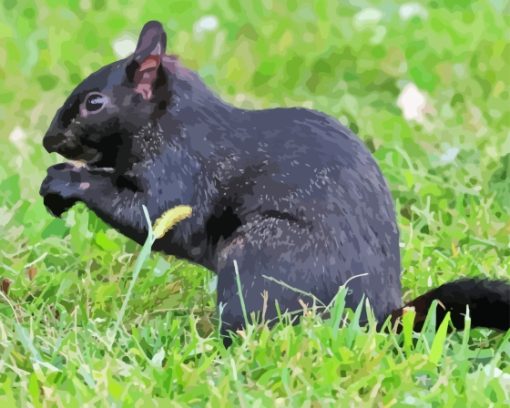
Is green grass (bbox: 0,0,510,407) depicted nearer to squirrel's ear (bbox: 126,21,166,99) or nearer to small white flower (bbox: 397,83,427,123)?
small white flower (bbox: 397,83,427,123)

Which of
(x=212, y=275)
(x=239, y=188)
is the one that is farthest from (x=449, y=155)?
(x=239, y=188)

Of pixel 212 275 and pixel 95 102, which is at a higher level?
pixel 95 102

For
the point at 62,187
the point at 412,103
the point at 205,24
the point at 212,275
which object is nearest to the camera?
the point at 62,187

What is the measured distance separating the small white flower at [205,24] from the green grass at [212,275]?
25mm

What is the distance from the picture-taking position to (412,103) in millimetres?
6043

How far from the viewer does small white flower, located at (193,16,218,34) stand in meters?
7.08

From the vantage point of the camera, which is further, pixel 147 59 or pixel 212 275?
pixel 212 275

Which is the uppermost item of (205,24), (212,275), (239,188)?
(205,24)

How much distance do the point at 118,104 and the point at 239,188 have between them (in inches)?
18.3

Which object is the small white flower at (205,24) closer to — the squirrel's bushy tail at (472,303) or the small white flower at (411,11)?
the small white flower at (411,11)

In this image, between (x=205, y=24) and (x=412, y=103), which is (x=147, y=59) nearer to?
(x=412, y=103)

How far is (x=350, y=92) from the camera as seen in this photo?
21.0 feet

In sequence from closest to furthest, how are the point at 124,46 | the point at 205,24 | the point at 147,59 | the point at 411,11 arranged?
the point at 147,59
the point at 124,46
the point at 205,24
the point at 411,11

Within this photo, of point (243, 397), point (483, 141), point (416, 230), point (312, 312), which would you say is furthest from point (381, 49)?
point (243, 397)
